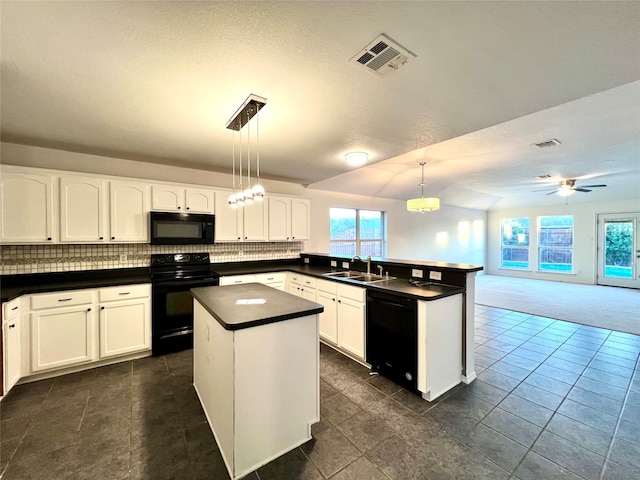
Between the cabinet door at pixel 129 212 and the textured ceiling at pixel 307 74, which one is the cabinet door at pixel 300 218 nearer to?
the textured ceiling at pixel 307 74

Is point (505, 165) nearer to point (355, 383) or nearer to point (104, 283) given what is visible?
point (355, 383)

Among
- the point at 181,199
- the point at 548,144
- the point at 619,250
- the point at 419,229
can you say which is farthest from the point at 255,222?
the point at 619,250

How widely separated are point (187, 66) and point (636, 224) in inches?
416

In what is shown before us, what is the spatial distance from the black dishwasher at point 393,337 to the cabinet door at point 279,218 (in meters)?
2.16

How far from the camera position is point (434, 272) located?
9.23 feet

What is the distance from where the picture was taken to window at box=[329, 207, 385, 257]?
19.3 feet

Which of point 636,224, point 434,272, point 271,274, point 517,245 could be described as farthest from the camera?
point 517,245

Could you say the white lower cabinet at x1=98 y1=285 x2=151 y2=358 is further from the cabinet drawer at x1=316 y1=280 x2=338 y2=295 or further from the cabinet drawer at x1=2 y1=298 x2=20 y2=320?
the cabinet drawer at x1=316 y1=280 x2=338 y2=295

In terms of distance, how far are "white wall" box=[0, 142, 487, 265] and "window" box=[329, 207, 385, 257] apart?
195mm

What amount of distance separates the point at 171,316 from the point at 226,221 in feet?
4.78

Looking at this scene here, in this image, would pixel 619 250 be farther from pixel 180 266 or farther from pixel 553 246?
pixel 180 266

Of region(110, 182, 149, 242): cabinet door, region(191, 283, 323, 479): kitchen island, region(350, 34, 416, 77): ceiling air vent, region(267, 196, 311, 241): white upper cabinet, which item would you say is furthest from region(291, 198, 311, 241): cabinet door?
region(350, 34, 416, 77): ceiling air vent

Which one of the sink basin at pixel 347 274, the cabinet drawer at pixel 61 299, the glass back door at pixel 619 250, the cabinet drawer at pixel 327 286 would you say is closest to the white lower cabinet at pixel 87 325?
the cabinet drawer at pixel 61 299

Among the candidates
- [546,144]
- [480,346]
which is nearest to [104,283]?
[480,346]
